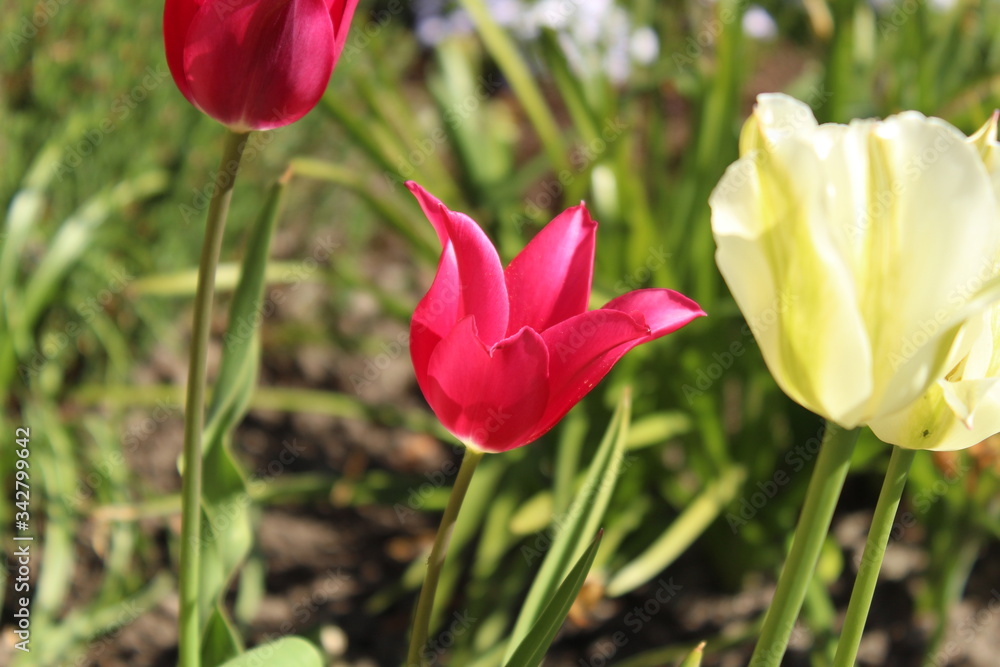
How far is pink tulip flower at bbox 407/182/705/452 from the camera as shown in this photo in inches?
20.0

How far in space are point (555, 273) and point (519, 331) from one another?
0.20 ft

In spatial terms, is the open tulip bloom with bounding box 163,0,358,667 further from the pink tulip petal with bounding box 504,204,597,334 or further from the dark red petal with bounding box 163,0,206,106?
the pink tulip petal with bounding box 504,204,597,334

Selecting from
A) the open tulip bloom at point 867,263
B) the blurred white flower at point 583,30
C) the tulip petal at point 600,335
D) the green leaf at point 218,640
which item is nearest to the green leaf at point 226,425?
the green leaf at point 218,640

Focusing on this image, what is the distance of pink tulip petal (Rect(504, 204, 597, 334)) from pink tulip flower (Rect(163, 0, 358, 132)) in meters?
0.17

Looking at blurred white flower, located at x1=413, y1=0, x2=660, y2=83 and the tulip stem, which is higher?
the tulip stem

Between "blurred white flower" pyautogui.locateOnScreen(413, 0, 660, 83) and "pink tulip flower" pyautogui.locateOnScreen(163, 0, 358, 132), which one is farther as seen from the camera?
"blurred white flower" pyautogui.locateOnScreen(413, 0, 660, 83)

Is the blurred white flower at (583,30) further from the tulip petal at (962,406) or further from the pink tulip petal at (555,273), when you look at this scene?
the tulip petal at (962,406)

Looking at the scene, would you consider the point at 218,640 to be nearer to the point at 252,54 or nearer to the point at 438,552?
the point at 438,552

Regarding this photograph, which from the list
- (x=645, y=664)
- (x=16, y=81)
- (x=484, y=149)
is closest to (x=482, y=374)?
(x=645, y=664)

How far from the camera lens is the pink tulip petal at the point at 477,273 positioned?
53cm

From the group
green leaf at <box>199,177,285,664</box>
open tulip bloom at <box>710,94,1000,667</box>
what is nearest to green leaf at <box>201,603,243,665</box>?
green leaf at <box>199,177,285,664</box>

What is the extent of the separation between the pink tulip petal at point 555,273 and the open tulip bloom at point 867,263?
11cm

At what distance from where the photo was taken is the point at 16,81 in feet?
6.26

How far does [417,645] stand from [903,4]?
1.88m
